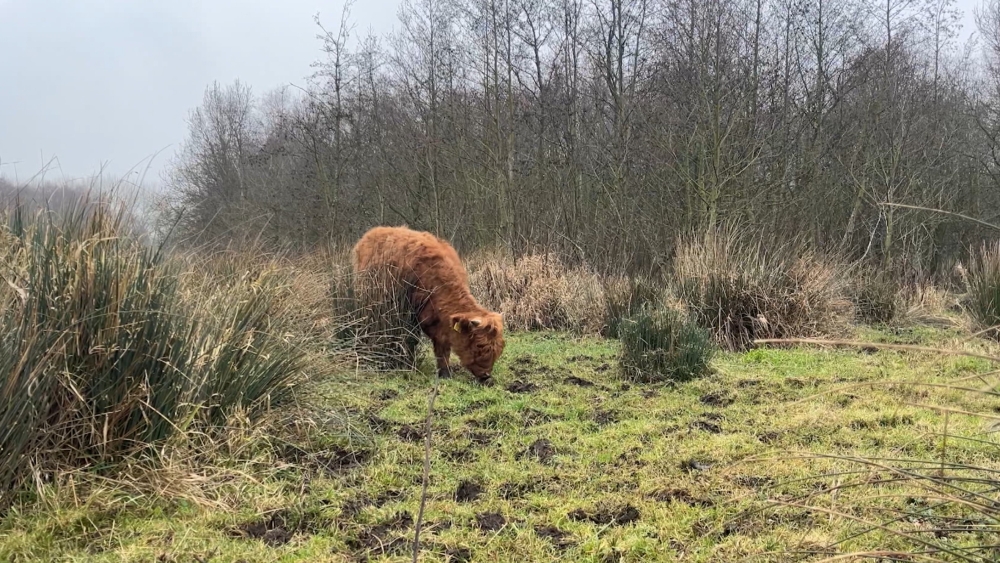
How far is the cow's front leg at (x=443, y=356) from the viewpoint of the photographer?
6762 mm

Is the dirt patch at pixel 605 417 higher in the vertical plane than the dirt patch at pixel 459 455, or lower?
lower

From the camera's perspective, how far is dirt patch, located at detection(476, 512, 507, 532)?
2.92m

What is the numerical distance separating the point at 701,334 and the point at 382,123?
15.0 m

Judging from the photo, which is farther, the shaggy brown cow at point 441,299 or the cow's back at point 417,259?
the cow's back at point 417,259

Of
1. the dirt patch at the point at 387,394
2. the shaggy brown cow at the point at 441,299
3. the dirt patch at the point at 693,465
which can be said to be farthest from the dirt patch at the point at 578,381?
the dirt patch at the point at 693,465

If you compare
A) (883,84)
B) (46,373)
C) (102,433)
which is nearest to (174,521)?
(102,433)

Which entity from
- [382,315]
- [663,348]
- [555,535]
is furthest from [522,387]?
[555,535]

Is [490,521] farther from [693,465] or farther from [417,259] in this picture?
[417,259]

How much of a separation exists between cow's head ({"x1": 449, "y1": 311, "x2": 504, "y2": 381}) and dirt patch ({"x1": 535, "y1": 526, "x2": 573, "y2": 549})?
3504 millimetres

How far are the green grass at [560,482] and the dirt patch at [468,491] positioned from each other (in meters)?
0.04

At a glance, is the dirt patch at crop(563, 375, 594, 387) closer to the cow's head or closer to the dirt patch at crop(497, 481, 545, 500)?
the cow's head

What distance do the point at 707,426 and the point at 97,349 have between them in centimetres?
390

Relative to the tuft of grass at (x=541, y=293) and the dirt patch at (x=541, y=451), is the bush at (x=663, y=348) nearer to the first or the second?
the dirt patch at (x=541, y=451)

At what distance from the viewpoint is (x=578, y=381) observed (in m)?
6.37
